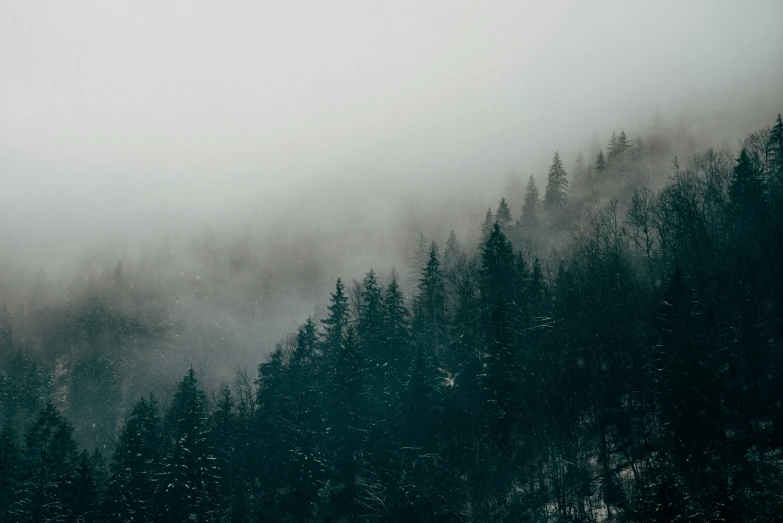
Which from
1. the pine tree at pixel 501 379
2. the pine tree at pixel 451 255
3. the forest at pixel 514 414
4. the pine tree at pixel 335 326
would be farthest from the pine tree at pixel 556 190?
the pine tree at pixel 501 379

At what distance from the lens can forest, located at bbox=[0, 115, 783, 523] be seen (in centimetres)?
3931

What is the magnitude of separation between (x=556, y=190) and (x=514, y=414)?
2385 inches

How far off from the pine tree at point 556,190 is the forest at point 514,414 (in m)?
23.1

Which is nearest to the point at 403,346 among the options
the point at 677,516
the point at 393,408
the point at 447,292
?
the point at 393,408

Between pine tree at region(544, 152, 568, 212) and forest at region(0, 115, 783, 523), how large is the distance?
910 inches

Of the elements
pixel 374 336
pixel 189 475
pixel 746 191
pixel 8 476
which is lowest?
pixel 189 475

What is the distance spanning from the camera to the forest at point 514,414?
129 ft

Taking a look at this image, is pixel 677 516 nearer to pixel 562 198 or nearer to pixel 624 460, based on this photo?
pixel 624 460

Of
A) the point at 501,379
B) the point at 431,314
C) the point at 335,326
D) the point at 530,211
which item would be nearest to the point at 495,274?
the point at 431,314

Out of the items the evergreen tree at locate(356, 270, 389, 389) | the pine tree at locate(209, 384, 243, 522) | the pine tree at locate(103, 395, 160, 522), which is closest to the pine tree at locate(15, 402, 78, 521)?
the pine tree at locate(103, 395, 160, 522)

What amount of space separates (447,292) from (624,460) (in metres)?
39.0

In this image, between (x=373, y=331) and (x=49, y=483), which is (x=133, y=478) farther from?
(x=373, y=331)

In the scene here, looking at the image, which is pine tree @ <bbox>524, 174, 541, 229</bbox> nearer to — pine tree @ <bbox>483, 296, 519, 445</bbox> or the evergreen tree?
the evergreen tree

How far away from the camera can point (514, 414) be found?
164ft
